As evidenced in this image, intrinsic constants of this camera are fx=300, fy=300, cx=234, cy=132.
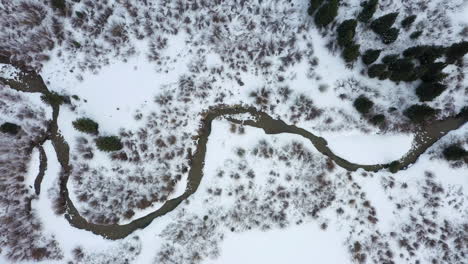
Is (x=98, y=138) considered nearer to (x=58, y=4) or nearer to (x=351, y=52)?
(x=58, y=4)

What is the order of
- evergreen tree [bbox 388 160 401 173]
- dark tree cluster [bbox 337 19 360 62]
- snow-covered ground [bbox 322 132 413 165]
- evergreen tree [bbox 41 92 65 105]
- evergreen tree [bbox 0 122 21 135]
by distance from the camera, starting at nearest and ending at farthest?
1. dark tree cluster [bbox 337 19 360 62]
2. evergreen tree [bbox 0 122 21 135]
3. evergreen tree [bbox 41 92 65 105]
4. evergreen tree [bbox 388 160 401 173]
5. snow-covered ground [bbox 322 132 413 165]

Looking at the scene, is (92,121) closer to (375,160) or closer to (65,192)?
(65,192)

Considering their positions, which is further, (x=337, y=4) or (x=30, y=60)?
(x=30, y=60)

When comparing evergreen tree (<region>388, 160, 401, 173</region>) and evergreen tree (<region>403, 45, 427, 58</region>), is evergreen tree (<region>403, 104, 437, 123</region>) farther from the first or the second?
evergreen tree (<region>403, 45, 427, 58</region>)

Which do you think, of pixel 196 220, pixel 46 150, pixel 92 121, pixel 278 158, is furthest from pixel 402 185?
pixel 46 150

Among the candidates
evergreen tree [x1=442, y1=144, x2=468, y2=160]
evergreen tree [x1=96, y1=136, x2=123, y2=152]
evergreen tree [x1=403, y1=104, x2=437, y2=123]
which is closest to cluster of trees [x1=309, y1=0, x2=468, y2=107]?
evergreen tree [x1=403, y1=104, x2=437, y2=123]
